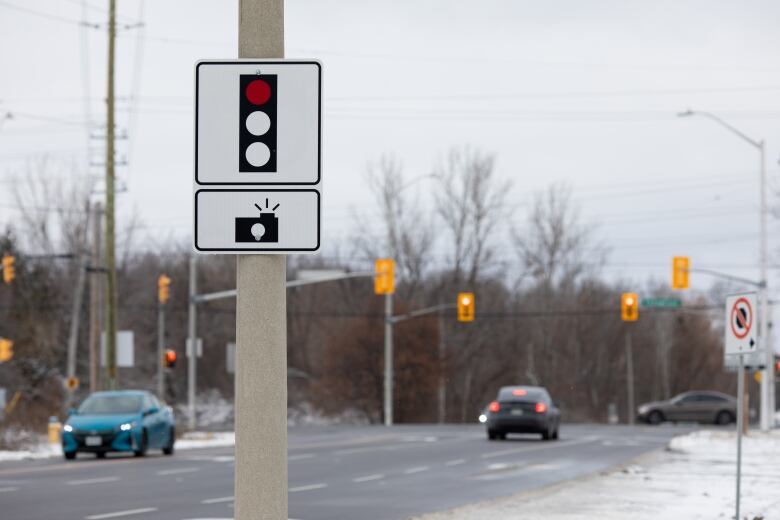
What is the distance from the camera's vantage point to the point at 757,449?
36.4m

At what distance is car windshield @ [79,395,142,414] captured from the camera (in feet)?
106

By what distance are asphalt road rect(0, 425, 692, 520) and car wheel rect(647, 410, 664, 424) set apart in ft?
98.4

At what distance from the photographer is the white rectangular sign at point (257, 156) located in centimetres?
568

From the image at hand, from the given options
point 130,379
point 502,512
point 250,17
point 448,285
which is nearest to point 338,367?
point 448,285

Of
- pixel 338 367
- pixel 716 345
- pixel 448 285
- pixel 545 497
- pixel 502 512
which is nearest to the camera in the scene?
pixel 502 512

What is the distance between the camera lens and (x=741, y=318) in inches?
710

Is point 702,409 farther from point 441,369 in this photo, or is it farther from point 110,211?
point 110,211

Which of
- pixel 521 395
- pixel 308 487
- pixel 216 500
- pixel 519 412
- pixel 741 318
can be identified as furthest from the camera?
pixel 519 412

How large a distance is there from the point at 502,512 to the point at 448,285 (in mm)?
71720

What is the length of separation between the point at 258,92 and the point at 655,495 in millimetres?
15968

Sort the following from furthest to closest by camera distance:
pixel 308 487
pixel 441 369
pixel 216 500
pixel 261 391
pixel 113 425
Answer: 1. pixel 441 369
2. pixel 113 425
3. pixel 308 487
4. pixel 216 500
5. pixel 261 391

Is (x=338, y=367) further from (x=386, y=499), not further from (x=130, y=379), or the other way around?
(x=386, y=499)

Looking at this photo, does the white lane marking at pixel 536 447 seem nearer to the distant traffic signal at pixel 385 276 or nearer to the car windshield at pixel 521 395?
the car windshield at pixel 521 395

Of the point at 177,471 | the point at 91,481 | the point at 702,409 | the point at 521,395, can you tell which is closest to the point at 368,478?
the point at 177,471
